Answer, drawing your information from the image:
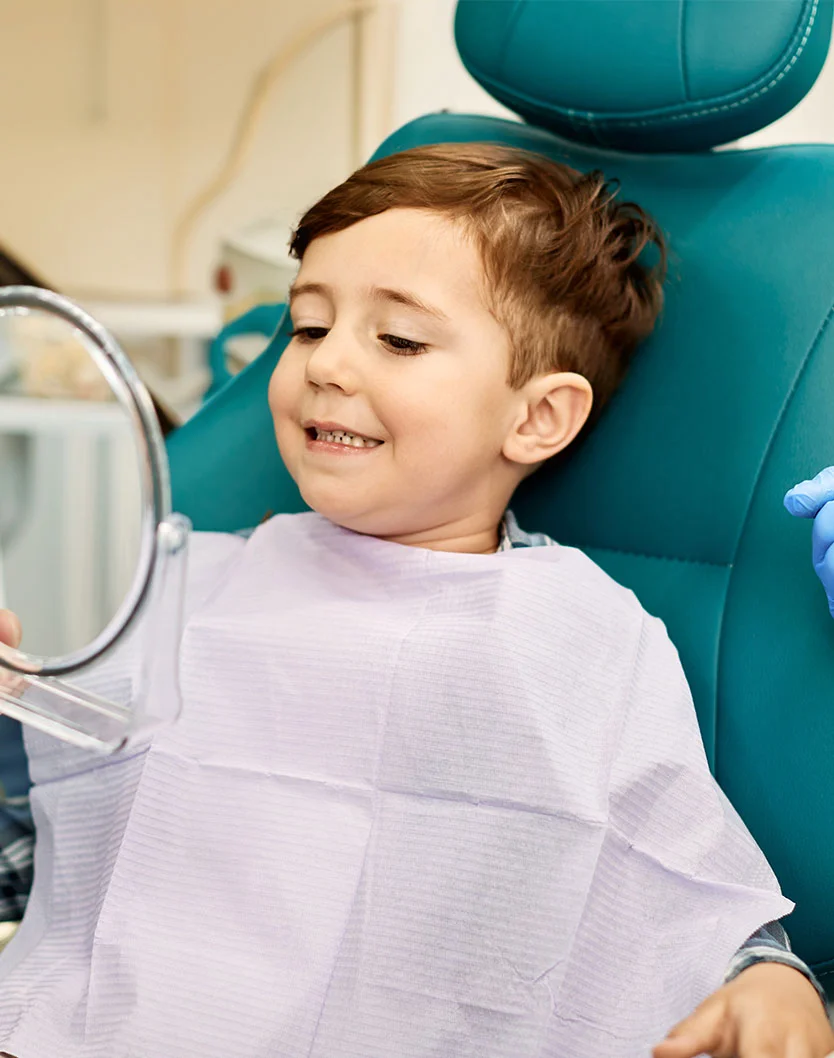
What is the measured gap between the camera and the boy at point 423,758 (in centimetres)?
82

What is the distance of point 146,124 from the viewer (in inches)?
103

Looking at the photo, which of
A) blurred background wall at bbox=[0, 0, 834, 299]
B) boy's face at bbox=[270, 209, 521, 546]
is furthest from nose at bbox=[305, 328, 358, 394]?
blurred background wall at bbox=[0, 0, 834, 299]

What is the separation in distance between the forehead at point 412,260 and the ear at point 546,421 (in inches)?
4.3

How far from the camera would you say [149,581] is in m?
0.63

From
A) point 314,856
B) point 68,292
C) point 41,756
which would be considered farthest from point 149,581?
point 68,292

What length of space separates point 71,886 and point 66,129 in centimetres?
206

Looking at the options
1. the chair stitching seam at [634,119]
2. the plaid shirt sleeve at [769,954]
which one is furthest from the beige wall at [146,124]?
the plaid shirt sleeve at [769,954]

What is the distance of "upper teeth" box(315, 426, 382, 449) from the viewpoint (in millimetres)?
1015

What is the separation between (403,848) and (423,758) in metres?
0.07

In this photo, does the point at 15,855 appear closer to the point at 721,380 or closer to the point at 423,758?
the point at 423,758

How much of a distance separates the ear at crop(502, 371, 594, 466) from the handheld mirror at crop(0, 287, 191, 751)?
37cm

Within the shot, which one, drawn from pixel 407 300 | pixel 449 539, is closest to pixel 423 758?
pixel 449 539

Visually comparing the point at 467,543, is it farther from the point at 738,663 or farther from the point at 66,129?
the point at 66,129

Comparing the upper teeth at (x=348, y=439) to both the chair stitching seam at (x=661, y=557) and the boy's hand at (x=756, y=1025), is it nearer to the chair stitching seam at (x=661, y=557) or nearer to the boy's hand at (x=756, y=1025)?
the chair stitching seam at (x=661, y=557)
